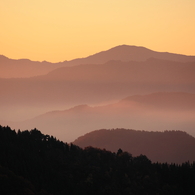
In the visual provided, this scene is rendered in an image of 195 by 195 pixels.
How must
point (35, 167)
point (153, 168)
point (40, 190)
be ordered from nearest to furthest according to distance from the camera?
point (40, 190) → point (35, 167) → point (153, 168)

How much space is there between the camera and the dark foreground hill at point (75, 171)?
113356 millimetres

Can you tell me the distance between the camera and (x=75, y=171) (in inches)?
5354

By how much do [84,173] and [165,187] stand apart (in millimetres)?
26765

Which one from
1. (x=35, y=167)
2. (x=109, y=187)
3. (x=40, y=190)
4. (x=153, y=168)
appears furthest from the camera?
(x=153, y=168)

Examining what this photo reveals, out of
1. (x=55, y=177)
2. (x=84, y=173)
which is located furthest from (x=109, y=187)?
(x=55, y=177)

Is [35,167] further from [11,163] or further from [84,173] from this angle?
[84,173]

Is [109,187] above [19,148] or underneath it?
underneath

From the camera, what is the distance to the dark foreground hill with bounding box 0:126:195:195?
113m

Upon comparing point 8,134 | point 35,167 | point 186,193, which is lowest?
point 186,193

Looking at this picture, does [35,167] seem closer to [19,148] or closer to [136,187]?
[19,148]

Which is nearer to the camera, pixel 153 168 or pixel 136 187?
pixel 136 187

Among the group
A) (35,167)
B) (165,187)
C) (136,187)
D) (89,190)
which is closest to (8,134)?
(35,167)

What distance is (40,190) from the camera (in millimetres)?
107438

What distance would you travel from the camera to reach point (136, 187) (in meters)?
140
